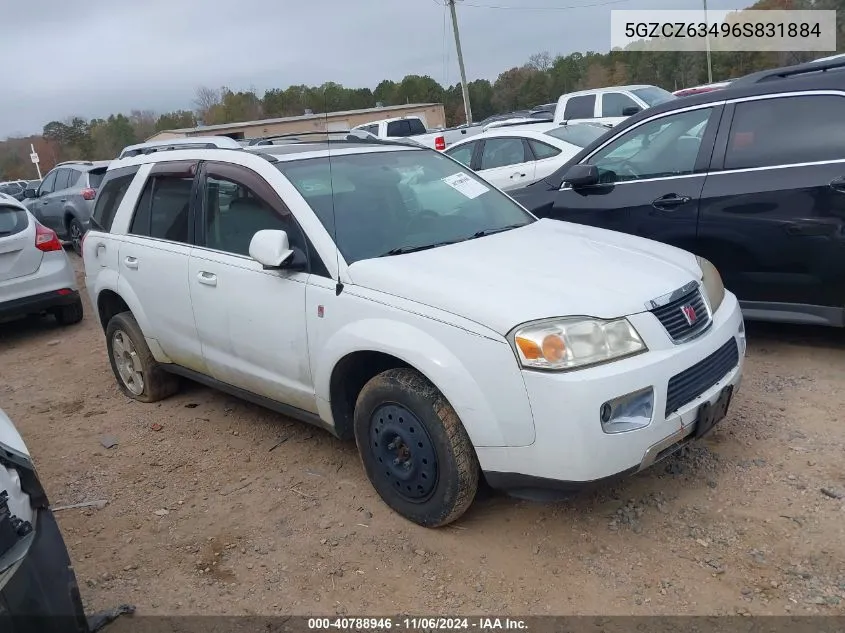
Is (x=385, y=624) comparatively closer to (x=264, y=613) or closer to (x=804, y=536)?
(x=264, y=613)

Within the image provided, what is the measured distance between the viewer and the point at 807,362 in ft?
15.5

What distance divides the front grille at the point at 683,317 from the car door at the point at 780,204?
5.34ft

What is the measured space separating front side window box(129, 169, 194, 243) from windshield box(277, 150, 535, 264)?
92 centimetres

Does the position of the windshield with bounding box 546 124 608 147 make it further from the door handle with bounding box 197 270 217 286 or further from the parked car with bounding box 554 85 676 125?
the door handle with bounding box 197 270 217 286

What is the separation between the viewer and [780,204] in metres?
4.57

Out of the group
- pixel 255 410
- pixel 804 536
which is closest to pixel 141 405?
pixel 255 410

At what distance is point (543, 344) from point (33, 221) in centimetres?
678

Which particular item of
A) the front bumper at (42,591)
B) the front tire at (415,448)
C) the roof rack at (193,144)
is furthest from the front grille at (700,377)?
the roof rack at (193,144)

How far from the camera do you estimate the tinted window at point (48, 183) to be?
14.4 meters

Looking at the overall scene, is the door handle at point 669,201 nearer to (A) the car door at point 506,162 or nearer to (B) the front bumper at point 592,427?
(B) the front bumper at point 592,427

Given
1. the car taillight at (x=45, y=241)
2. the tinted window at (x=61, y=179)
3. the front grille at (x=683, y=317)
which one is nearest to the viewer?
the front grille at (x=683, y=317)

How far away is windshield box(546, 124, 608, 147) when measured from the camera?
30.1ft

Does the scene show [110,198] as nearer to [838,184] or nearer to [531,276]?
[531,276]

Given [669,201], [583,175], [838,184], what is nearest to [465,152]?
[583,175]
